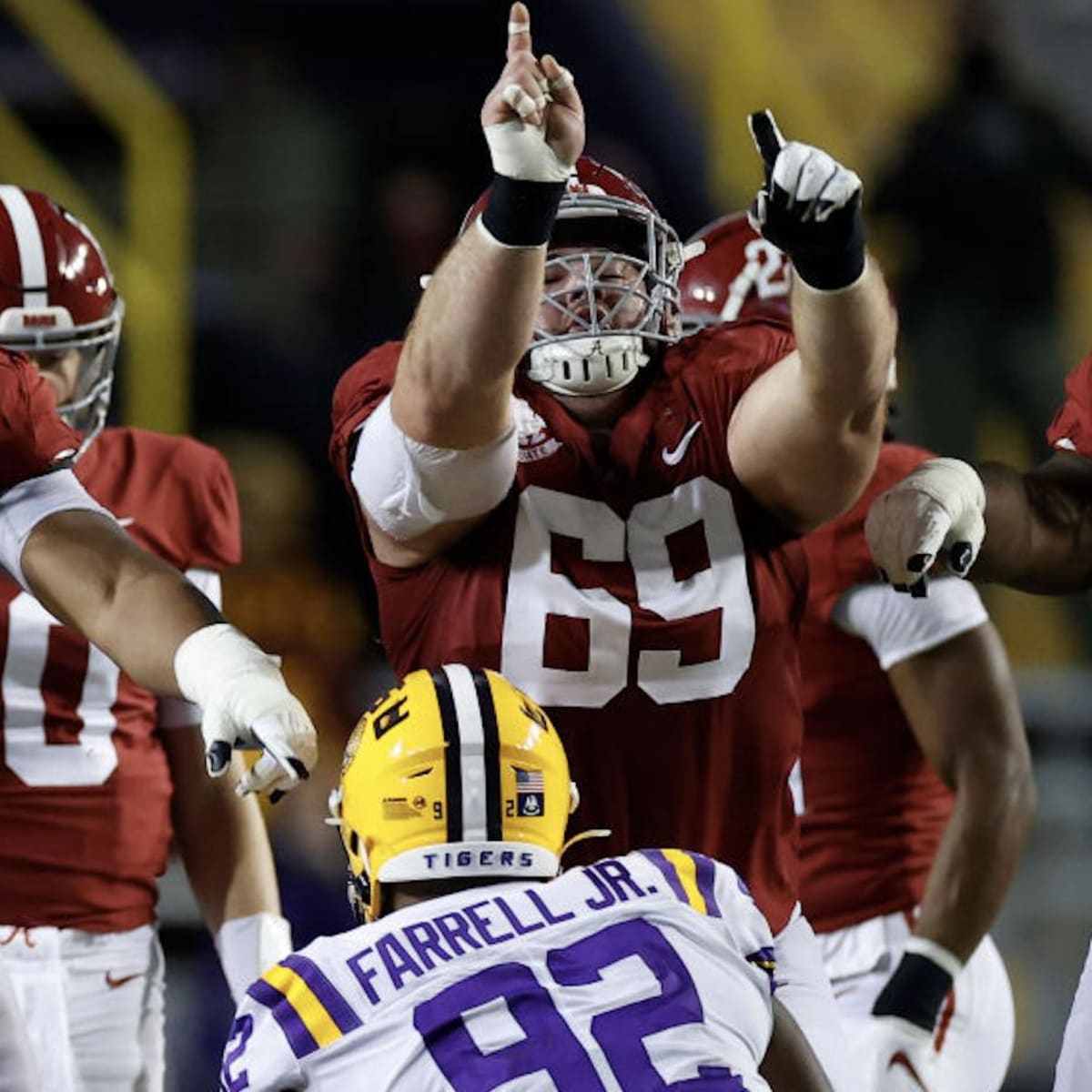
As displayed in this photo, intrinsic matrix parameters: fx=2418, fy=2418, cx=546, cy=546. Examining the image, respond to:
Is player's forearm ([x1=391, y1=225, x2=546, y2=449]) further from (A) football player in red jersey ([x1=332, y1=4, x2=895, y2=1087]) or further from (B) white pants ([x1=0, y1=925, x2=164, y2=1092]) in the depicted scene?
(B) white pants ([x1=0, y1=925, x2=164, y2=1092])

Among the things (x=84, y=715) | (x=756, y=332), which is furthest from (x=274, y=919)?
(x=756, y=332)

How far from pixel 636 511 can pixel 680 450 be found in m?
0.08

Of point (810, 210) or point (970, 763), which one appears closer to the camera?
point (810, 210)

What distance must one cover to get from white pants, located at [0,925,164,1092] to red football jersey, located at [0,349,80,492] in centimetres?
81

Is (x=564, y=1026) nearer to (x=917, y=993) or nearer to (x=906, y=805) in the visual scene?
(x=917, y=993)

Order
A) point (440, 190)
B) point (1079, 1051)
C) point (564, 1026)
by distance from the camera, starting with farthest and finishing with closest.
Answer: point (440, 190) < point (1079, 1051) < point (564, 1026)

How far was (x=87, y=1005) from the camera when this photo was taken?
316 centimetres

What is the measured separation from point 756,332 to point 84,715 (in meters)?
1.06

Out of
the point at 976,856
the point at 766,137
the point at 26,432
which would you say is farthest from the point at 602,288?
the point at 976,856

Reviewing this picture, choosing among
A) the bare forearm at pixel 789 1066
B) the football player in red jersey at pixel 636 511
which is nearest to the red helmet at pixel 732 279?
the football player in red jersey at pixel 636 511

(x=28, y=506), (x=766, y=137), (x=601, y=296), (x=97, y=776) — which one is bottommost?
(x=97, y=776)

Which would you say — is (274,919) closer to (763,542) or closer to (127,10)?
(763,542)

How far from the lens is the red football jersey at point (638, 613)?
2.55 m

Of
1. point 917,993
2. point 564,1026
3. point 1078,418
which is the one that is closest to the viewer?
point 564,1026
